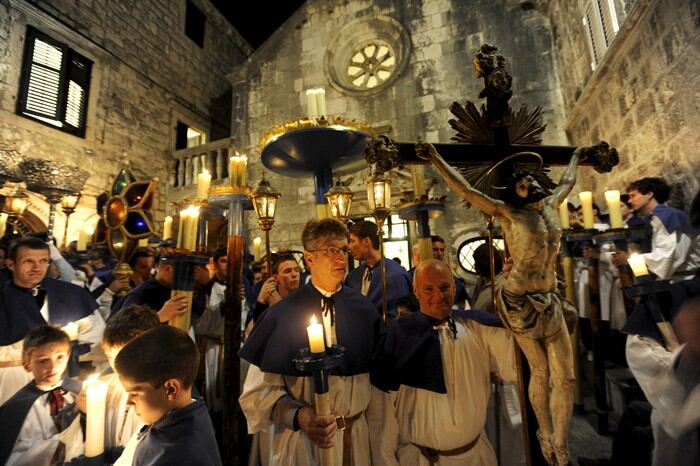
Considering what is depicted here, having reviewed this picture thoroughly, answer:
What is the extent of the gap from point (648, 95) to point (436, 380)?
487 centimetres

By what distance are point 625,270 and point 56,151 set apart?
11761mm

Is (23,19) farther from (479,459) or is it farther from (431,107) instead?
(479,459)

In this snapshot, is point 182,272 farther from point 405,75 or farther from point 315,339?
point 405,75

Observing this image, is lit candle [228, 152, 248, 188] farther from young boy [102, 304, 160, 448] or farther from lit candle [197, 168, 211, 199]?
young boy [102, 304, 160, 448]

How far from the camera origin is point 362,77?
10227 millimetres

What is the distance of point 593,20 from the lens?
248 inches

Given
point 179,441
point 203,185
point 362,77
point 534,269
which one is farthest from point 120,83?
point 534,269

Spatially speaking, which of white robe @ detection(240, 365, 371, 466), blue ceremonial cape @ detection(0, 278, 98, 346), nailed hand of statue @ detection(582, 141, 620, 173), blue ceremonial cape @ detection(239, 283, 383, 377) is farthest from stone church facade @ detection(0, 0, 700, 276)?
white robe @ detection(240, 365, 371, 466)

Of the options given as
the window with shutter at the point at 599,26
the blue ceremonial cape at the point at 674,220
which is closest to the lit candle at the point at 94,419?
the blue ceremonial cape at the point at 674,220

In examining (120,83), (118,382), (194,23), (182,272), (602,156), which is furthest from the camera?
(194,23)

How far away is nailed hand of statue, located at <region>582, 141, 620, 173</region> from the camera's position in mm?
2012

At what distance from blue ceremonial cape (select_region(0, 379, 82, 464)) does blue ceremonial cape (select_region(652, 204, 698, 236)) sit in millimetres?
5668

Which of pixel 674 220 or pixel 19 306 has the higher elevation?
pixel 674 220

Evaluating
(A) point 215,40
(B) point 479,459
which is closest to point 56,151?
(A) point 215,40
